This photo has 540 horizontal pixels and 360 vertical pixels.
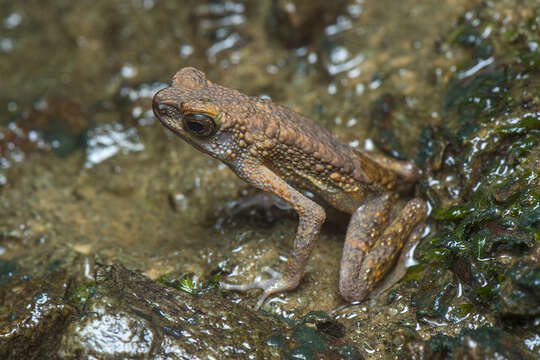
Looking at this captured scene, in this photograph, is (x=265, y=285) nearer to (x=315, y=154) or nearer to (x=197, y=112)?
(x=315, y=154)

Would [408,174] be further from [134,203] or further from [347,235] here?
[134,203]

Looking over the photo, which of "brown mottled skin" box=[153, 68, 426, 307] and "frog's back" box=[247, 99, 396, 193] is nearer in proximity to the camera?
"brown mottled skin" box=[153, 68, 426, 307]

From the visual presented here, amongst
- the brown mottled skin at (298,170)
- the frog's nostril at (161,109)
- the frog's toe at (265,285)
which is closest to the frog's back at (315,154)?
the brown mottled skin at (298,170)

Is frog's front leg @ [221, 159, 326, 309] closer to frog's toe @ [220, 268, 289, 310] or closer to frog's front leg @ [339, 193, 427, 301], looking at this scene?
frog's toe @ [220, 268, 289, 310]

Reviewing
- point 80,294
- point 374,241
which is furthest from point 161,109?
point 374,241

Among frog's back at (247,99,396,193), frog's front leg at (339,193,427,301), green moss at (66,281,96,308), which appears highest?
frog's back at (247,99,396,193)

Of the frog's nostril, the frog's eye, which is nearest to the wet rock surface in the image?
the frog's eye

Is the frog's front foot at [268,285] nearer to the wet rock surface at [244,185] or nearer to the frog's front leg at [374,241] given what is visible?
the wet rock surface at [244,185]

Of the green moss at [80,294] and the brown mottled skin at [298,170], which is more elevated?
the brown mottled skin at [298,170]
